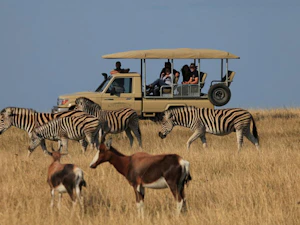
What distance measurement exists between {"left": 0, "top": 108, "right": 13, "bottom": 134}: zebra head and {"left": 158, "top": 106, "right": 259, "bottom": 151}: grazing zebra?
149 inches

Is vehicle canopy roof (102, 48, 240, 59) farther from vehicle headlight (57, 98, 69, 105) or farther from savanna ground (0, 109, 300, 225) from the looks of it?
savanna ground (0, 109, 300, 225)

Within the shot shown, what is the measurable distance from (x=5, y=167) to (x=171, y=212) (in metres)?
5.01

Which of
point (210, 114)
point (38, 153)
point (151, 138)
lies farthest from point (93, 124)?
point (151, 138)

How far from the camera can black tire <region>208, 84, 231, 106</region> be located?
24.1m

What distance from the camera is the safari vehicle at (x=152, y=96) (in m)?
23.3

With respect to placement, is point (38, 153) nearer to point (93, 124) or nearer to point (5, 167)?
point (93, 124)

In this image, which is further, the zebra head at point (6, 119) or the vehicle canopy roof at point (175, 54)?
the vehicle canopy roof at point (175, 54)

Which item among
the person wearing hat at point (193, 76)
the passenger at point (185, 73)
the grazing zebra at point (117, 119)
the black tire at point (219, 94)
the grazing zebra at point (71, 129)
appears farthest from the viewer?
the passenger at point (185, 73)

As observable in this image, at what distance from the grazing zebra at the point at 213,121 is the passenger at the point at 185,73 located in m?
6.33

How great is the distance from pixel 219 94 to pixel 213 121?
6.50 meters

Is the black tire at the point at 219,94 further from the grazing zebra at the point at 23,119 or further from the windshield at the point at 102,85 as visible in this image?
the grazing zebra at the point at 23,119

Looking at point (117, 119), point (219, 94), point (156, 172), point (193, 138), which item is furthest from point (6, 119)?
point (156, 172)

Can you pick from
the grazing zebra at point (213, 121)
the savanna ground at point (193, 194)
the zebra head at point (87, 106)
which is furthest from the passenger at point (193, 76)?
the savanna ground at point (193, 194)

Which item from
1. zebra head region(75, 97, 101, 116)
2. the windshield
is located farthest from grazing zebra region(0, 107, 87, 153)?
the windshield
